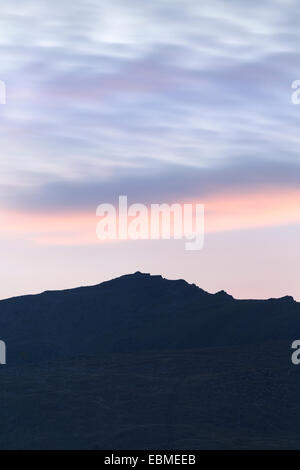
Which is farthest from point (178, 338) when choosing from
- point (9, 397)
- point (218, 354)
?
point (9, 397)

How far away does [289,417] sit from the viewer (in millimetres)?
127562

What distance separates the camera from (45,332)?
647 ft

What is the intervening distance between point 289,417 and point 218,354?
2604cm

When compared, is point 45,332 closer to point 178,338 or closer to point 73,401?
point 178,338

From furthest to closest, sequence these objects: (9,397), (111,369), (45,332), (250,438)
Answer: (45,332) < (111,369) < (9,397) < (250,438)

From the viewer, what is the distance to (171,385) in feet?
454

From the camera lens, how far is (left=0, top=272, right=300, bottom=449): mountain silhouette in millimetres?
119000
